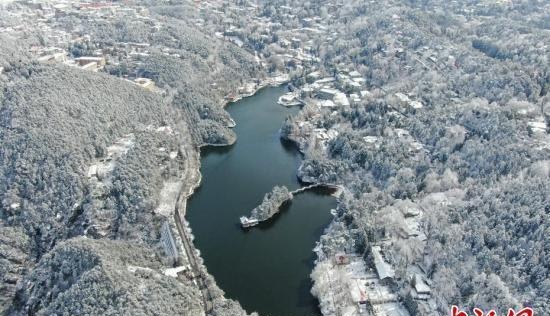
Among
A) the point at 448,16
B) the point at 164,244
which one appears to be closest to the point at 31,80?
the point at 164,244

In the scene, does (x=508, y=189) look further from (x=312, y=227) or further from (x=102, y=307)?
(x=102, y=307)

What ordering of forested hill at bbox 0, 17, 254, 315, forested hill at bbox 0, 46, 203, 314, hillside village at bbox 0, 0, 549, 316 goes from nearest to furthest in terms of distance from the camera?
forested hill at bbox 0, 17, 254, 315 → forested hill at bbox 0, 46, 203, 314 → hillside village at bbox 0, 0, 549, 316

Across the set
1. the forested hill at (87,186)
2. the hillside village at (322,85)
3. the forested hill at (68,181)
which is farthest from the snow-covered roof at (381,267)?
the forested hill at (68,181)

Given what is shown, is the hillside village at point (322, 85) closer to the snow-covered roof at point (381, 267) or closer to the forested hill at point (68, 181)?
the snow-covered roof at point (381, 267)

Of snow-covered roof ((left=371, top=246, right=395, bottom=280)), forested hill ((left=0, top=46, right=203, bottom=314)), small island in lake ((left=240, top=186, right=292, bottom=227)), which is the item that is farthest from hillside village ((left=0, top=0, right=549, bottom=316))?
small island in lake ((left=240, top=186, right=292, bottom=227))

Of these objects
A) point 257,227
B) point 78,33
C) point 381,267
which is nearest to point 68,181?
point 257,227

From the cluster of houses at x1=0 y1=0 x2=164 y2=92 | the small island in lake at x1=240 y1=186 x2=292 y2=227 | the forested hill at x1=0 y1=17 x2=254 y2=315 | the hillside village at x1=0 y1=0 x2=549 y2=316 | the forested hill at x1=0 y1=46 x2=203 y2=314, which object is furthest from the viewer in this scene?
the cluster of houses at x1=0 y1=0 x2=164 y2=92

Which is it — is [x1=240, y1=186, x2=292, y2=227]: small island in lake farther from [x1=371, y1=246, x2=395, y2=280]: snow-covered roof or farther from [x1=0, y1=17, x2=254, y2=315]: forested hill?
[x1=371, y1=246, x2=395, y2=280]: snow-covered roof

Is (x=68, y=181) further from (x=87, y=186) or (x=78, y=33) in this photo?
(x=78, y=33)
